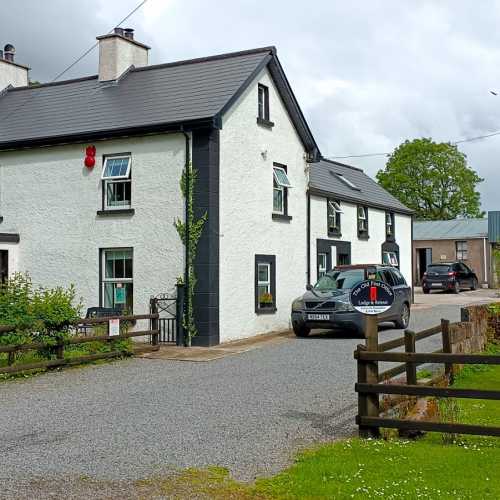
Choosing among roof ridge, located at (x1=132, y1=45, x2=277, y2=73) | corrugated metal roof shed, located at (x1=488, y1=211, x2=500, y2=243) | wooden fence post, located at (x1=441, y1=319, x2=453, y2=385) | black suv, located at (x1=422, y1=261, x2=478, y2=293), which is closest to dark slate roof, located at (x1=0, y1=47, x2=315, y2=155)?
roof ridge, located at (x1=132, y1=45, x2=277, y2=73)

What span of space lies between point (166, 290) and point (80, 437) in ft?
30.8

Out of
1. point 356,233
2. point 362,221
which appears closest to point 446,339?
point 356,233

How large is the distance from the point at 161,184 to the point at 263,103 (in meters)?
4.33

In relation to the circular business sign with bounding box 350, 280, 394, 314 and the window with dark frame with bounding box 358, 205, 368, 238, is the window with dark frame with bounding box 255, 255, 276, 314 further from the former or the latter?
the circular business sign with bounding box 350, 280, 394, 314

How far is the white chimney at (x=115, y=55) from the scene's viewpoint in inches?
837

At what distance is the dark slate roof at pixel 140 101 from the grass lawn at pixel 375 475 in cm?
1110

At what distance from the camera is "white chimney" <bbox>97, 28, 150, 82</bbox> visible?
2125 cm

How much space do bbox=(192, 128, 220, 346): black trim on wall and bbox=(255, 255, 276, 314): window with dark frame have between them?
2182 millimetres

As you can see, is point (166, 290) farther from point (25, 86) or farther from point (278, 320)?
point (25, 86)

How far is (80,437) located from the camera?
25.7 ft

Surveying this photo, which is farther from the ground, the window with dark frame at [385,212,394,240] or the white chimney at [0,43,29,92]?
the white chimney at [0,43,29,92]

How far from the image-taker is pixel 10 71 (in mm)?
24141

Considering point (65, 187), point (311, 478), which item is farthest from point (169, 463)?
point (65, 187)

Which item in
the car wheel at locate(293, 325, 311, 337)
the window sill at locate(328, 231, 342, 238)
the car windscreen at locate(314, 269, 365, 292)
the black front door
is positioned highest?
the window sill at locate(328, 231, 342, 238)
